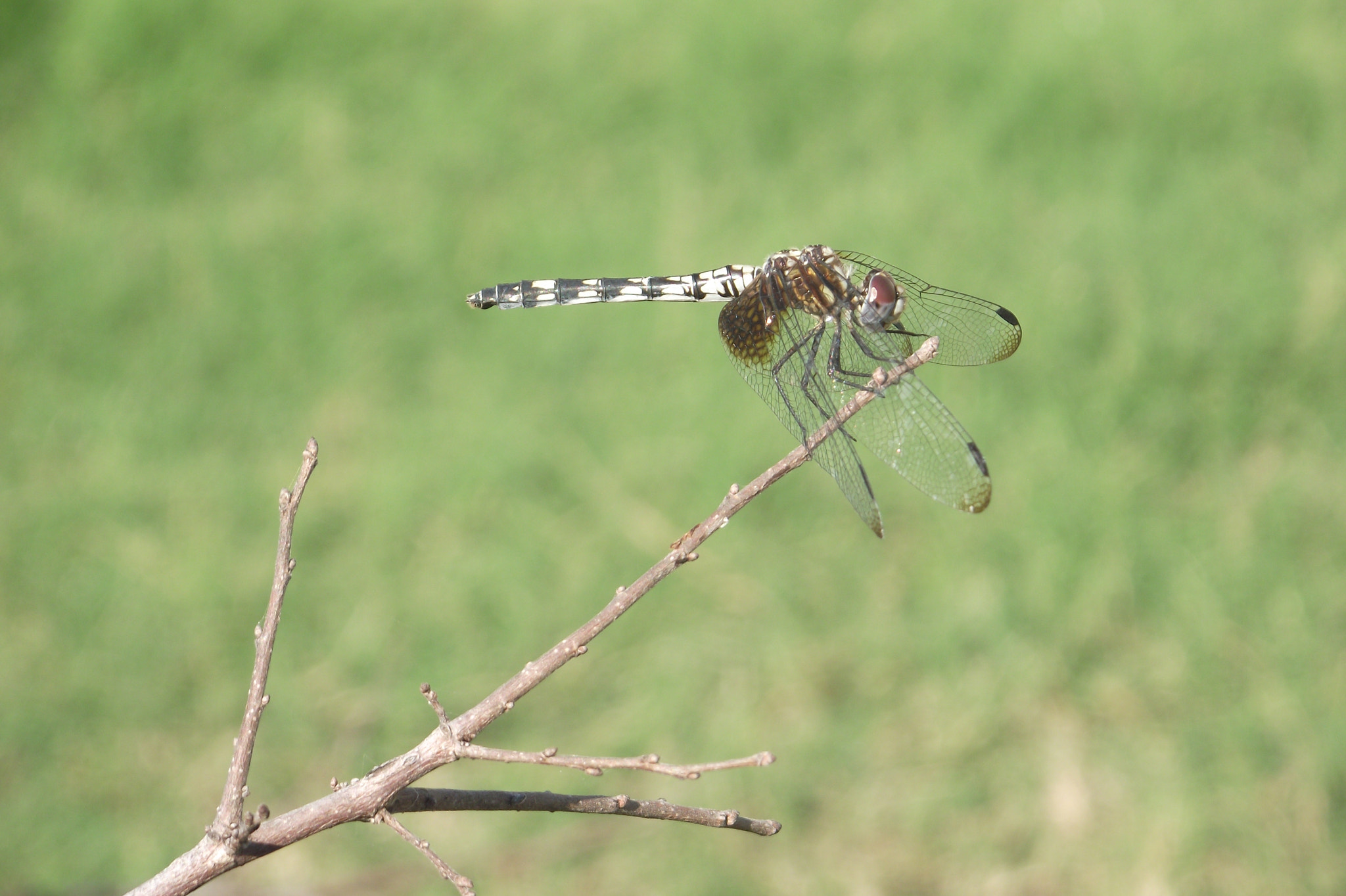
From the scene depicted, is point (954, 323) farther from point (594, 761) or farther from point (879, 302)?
point (594, 761)

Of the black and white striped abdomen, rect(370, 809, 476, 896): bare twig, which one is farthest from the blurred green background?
rect(370, 809, 476, 896): bare twig

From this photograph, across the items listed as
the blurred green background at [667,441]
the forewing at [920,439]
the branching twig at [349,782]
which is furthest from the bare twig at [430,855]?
the blurred green background at [667,441]

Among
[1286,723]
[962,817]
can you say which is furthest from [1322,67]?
[962,817]

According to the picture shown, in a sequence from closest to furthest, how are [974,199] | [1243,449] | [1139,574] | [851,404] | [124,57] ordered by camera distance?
[851,404]
[1139,574]
[1243,449]
[974,199]
[124,57]

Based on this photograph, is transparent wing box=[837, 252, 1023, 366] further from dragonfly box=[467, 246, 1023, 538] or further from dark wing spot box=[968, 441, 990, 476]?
dark wing spot box=[968, 441, 990, 476]

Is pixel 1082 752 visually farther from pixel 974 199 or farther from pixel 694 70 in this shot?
pixel 694 70

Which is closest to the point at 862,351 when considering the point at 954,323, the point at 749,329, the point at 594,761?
the point at 749,329

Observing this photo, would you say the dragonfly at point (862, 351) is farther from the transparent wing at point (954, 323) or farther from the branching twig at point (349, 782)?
the branching twig at point (349, 782)
